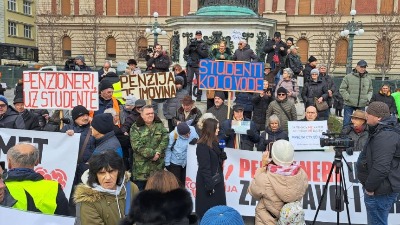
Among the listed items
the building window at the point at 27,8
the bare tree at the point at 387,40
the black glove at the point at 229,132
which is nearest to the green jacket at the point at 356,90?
the black glove at the point at 229,132

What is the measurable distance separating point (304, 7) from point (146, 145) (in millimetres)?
43818

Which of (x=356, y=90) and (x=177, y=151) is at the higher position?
(x=356, y=90)

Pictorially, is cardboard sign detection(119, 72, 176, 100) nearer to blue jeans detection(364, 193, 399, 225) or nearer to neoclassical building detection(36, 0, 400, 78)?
blue jeans detection(364, 193, 399, 225)

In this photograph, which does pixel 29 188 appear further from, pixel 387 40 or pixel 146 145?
pixel 387 40

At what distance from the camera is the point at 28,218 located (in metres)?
3.04

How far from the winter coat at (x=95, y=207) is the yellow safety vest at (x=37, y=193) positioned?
25cm

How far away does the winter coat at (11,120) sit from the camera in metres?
6.52

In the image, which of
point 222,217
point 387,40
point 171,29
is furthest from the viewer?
point 387,40

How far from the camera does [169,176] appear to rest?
3229 millimetres

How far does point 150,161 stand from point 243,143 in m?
1.54

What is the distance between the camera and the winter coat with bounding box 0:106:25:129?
6523mm

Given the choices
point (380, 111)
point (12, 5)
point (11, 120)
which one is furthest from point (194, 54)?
point (12, 5)

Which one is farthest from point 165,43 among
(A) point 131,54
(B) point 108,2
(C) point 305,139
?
(C) point 305,139

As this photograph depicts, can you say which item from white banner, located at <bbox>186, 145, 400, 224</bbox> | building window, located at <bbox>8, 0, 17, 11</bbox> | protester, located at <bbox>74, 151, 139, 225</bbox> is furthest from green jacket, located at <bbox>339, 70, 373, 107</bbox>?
building window, located at <bbox>8, 0, 17, 11</bbox>
